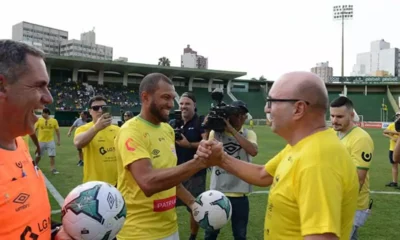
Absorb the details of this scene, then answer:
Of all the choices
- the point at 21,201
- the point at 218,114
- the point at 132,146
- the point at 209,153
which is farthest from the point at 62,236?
the point at 218,114

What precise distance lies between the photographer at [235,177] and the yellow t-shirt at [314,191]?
304cm

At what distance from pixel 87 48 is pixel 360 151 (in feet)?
388

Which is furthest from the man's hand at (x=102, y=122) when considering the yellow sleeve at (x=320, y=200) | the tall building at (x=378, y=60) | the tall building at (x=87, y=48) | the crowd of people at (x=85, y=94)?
the tall building at (x=378, y=60)

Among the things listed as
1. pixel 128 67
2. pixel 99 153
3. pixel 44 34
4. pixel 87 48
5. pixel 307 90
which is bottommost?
pixel 99 153

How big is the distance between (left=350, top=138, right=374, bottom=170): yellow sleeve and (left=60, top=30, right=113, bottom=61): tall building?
Answer: 103065mm

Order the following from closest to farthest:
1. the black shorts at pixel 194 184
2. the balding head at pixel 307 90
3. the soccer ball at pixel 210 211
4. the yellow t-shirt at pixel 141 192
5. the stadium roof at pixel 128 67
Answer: the balding head at pixel 307 90 → the yellow t-shirt at pixel 141 192 → the soccer ball at pixel 210 211 → the black shorts at pixel 194 184 → the stadium roof at pixel 128 67

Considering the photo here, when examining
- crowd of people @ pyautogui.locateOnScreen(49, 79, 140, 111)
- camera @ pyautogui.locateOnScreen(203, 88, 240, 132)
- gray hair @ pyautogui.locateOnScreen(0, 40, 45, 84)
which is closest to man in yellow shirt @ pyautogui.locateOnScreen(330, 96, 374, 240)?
camera @ pyautogui.locateOnScreen(203, 88, 240, 132)

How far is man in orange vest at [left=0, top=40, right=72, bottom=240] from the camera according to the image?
1860 mm

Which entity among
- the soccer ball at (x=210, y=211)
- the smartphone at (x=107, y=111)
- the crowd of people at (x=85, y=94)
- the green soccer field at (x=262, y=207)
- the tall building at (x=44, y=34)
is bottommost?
the green soccer field at (x=262, y=207)

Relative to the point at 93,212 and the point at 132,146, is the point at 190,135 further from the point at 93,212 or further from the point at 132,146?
the point at 93,212

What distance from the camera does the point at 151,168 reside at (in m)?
3.20

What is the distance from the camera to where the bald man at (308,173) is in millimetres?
2014

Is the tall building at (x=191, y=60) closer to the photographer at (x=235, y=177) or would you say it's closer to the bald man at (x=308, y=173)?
the photographer at (x=235, y=177)

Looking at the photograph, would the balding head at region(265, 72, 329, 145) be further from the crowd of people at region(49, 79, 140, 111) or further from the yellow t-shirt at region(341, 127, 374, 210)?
the crowd of people at region(49, 79, 140, 111)
